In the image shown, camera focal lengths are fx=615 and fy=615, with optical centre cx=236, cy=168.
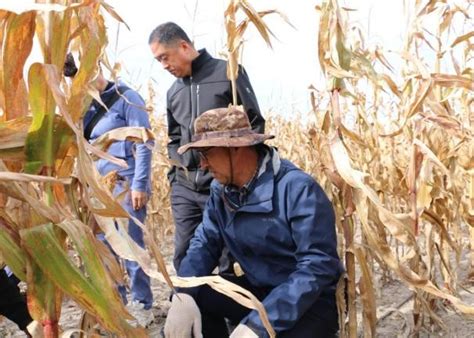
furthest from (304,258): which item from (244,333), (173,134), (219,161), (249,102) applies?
(173,134)

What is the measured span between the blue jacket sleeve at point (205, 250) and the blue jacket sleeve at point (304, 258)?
1.06 feet

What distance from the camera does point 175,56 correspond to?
2.53 m

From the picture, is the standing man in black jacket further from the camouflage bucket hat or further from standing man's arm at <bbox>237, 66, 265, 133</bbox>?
the camouflage bucket hat

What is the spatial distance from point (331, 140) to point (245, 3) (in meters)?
0.49

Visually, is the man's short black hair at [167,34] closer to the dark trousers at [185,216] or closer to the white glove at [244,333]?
the dark trousers at [185,216]

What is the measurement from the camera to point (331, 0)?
1625mm

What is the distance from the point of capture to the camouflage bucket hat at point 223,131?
170 cm

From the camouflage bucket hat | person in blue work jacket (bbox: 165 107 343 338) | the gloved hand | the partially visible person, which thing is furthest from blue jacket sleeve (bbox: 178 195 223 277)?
the partially visible person

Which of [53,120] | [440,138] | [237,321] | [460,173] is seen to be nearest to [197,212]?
[237,321]

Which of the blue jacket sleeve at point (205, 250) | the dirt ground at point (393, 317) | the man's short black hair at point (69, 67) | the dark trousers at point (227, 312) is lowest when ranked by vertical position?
the dirt ground at point (393, 317)

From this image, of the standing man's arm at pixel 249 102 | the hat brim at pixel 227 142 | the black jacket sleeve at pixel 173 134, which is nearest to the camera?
the hat brim at pixel 227 142

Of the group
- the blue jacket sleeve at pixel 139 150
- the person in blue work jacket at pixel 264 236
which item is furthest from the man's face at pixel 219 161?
the blue jacket sleeve at pixel 139 150

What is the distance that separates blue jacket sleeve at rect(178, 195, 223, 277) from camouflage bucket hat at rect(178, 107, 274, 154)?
30 cm

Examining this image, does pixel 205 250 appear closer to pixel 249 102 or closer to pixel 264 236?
pixel 264 236
